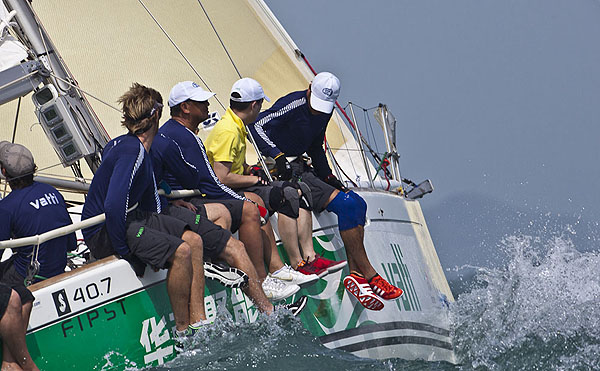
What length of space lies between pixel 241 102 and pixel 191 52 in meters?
2.59

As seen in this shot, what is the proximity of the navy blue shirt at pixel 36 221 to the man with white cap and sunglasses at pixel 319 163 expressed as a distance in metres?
1.25

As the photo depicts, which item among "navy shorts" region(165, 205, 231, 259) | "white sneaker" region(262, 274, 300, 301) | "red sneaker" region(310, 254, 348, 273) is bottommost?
"red sneaker" region(310, 254, 348, 273)

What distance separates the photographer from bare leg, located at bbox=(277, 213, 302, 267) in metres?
4.38

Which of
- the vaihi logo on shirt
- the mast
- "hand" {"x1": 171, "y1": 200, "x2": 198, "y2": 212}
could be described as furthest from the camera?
the mast

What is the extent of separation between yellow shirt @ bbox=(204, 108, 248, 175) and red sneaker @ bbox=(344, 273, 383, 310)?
2.73ft

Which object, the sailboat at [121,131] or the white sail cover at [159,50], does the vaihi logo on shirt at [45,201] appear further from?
the white sail cover at [159,50]

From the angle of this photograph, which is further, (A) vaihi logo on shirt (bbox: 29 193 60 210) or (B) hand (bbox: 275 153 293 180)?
(B) hand (bbox: 275 153 293 180)

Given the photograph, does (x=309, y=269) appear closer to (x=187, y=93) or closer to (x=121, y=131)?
(x=187, y=93)

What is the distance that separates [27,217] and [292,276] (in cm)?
122

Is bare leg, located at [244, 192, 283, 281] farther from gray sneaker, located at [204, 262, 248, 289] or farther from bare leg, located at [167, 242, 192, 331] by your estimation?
bare leg, located at [167, 242, 192, 331]

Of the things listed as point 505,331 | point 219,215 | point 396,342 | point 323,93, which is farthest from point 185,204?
point 505,331

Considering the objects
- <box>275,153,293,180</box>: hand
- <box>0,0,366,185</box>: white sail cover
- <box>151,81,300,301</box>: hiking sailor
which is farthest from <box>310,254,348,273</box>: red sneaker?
<box>0,0,366,185</box>: white sail cover

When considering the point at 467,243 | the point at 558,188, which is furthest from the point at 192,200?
the point at 558,188

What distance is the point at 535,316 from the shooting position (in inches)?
214
